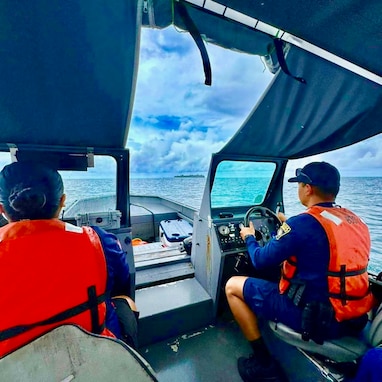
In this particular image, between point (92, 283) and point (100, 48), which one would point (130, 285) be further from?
point (100, 48)

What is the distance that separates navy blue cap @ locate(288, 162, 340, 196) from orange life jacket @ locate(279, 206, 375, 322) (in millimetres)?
238

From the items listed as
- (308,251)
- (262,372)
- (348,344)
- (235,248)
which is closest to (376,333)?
(348,344)

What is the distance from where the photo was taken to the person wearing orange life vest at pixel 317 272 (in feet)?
4.16

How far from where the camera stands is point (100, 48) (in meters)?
0.88

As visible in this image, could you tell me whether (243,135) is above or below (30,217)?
above

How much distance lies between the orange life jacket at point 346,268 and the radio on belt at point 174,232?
2230 millimetres

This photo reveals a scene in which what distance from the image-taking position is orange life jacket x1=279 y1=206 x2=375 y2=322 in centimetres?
126

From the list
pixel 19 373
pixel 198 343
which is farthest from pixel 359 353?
pixel 19 373

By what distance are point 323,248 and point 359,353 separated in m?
0.61

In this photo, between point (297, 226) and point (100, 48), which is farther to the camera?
point (297, 226)

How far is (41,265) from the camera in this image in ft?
2.79

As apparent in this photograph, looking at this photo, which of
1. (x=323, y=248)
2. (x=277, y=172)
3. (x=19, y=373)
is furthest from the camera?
(x=277, y=172)

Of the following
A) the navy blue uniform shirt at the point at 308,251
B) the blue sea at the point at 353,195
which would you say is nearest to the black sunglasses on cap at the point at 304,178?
the navy blue uniform shirt at the point at 308,251

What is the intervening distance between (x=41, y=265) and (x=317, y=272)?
1518 millimetres
